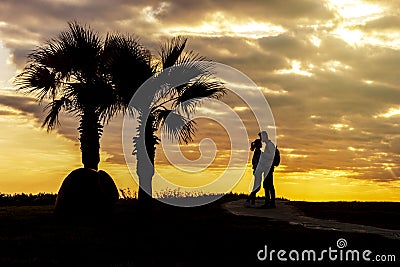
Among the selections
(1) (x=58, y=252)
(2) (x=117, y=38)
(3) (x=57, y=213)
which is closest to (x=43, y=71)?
(2) (x=117, y=38)

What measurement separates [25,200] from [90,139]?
9.92 m

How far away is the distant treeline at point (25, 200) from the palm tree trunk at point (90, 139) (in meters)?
8.65

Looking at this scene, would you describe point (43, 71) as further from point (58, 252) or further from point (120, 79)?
point (58, 252)

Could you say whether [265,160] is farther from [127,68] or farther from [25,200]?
[25,200]

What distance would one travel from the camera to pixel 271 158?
66.2 ft

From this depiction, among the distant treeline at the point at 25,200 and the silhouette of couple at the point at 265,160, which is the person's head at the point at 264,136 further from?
the distant treeline at the point at 25,200

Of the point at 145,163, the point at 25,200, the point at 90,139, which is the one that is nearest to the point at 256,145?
the point at 145,163

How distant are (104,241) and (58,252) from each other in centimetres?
138

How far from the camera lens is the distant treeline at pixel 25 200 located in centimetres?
2678

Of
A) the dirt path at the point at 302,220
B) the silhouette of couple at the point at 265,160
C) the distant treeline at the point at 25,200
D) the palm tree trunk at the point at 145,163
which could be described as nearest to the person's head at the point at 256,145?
the silhouette of couple at the point at 265,160

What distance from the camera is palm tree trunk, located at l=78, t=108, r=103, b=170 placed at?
19.3 metres

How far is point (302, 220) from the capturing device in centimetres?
1725

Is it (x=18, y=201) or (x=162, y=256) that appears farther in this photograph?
(x=18, y=201)

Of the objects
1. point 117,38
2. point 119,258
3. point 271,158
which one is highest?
point 117,38
